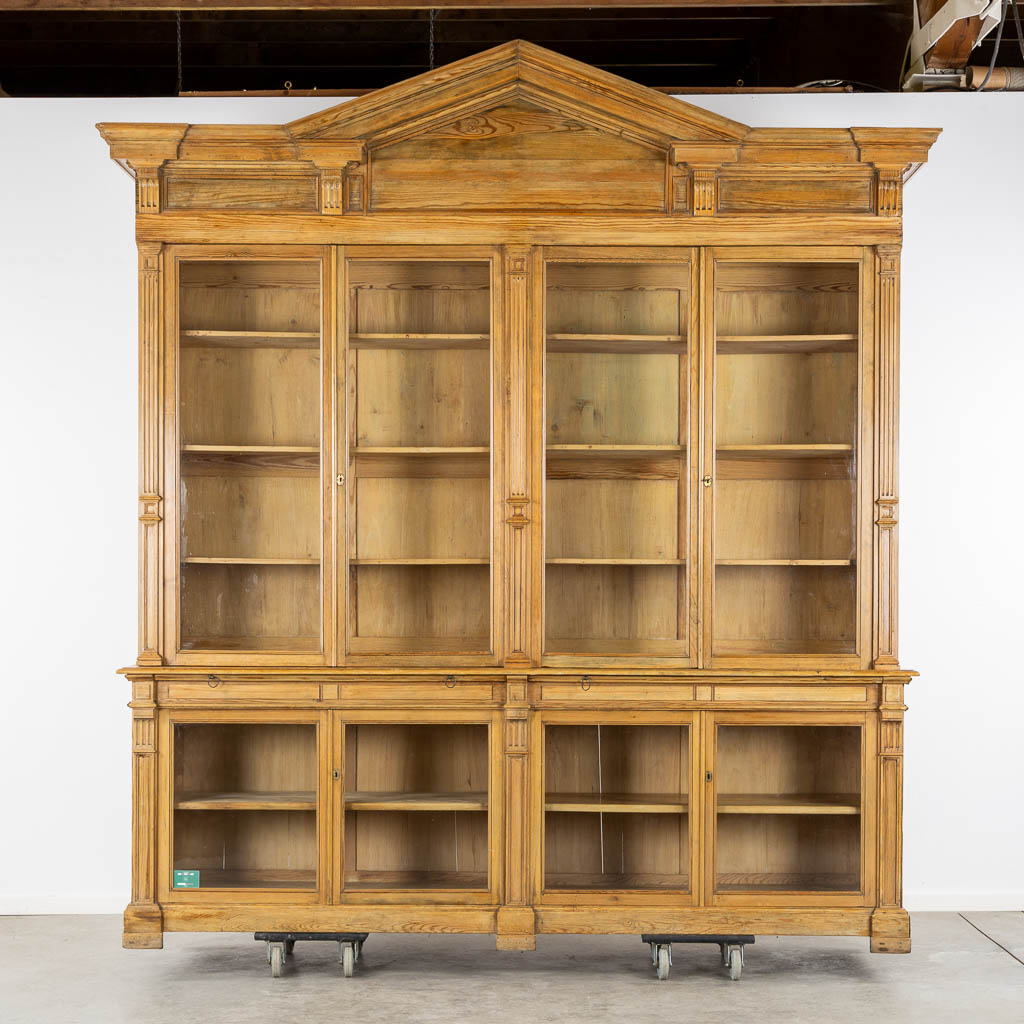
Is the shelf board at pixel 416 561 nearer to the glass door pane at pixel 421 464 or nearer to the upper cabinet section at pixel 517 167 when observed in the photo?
the glass door pane at pixel 421 464

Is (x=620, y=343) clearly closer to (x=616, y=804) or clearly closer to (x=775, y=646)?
(x=775, y=646)

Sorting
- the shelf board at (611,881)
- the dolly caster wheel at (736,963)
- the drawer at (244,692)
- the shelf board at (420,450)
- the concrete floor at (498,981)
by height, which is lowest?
the concrete floor at (498,981)

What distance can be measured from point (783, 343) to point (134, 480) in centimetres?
267

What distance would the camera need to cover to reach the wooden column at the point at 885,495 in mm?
4059

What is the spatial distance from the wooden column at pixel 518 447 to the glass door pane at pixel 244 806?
926 mm

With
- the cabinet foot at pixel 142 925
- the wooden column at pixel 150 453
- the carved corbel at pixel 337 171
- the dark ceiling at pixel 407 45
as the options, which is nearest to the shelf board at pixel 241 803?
the cabinet foot at pixel 142 925

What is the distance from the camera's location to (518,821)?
13.2ft

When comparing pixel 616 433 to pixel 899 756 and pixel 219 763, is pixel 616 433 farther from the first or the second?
pixel 219 763

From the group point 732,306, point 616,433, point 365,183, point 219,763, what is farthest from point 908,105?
point 219,763

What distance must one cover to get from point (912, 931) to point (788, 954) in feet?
1.91

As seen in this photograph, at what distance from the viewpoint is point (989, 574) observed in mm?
4898

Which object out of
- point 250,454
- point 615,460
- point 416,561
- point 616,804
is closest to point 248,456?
point 250,454

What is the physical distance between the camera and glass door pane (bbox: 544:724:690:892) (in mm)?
4219

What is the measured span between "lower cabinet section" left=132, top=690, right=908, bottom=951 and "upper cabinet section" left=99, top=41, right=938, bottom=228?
1.77 meters
